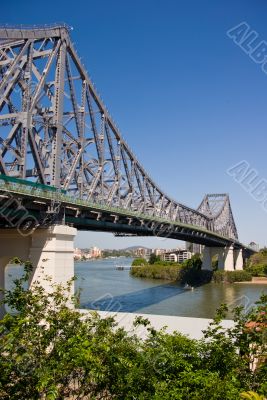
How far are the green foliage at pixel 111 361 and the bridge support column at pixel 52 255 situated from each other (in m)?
8.66

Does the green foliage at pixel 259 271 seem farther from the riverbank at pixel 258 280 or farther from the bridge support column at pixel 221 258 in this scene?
the bridge support column at pixel 221 258

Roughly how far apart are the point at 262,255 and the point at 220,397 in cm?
7795

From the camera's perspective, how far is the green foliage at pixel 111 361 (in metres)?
6.42

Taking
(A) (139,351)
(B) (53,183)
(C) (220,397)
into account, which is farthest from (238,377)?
(B) (53,183)

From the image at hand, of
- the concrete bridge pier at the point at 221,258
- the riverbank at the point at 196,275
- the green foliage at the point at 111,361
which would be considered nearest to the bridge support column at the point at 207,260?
the concrete bridge pier at the point at 221,258

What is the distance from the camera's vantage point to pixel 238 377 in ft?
24.5

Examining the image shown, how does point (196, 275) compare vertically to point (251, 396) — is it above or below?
below

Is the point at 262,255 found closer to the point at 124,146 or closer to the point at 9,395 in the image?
the point at 124,146

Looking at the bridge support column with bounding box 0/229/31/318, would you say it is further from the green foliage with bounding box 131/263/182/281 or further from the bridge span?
the green foliage with bounding box 131/263/182/281

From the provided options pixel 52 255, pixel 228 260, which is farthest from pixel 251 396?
pixel 228 260

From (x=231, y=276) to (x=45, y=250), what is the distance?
161 ft

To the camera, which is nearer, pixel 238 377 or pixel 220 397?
pixel 220 397

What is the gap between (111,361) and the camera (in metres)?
7.10

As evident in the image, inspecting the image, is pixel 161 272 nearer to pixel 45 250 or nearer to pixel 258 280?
pixel 258 280
